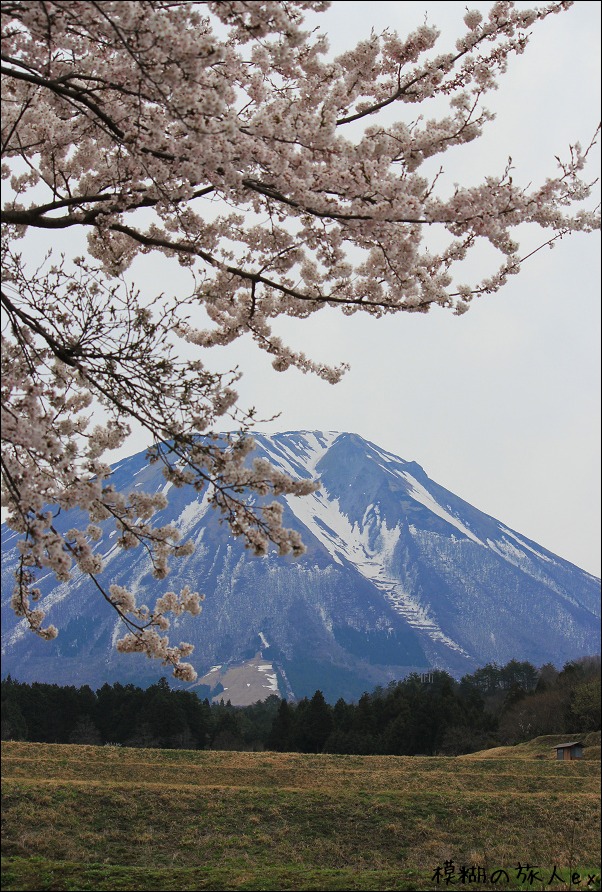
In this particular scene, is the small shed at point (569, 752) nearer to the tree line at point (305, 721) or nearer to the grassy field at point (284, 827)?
the grassy field at point (284, 827)

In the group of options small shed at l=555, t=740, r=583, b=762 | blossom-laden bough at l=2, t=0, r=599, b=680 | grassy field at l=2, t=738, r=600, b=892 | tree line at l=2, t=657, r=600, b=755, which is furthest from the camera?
tree line at l=2, t=657, r=600, b=755

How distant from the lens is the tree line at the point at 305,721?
45.3 meters

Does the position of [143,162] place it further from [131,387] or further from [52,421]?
[52,421]

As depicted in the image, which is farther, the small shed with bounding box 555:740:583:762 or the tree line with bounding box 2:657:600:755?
the tree line with bounding box 2:657:600:755

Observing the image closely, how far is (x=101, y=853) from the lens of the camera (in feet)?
48.2

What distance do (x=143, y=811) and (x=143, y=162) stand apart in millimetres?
16009

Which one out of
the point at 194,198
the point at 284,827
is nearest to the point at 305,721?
the point at 284,827

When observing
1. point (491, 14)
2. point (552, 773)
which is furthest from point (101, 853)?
point (552, 773)

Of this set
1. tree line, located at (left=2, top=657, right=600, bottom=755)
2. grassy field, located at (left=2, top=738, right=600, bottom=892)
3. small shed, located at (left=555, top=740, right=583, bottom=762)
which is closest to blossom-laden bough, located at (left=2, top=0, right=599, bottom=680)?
grassy field, located at (left=2, top=738, right=600, bottom=892)

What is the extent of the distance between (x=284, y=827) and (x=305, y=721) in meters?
31.7

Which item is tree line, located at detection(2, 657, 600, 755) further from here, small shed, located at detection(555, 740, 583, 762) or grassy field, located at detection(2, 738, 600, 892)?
grassy field, located at detection(2, 738, 600, 892)

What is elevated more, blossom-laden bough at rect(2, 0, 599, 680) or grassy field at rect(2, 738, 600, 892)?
blossom-laden bough at rect(2, 0, 599, 680)

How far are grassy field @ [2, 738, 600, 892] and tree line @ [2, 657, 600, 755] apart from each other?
20.8 metres

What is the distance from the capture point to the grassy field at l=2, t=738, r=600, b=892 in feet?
33.5
